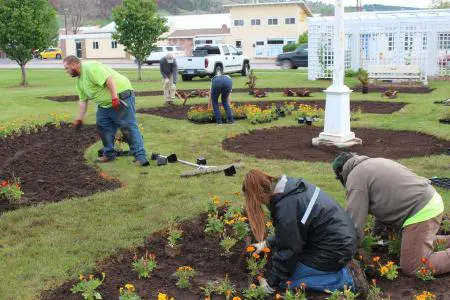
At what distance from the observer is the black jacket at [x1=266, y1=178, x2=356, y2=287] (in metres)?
3.94

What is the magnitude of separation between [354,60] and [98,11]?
378ft

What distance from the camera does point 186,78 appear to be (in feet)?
97.7

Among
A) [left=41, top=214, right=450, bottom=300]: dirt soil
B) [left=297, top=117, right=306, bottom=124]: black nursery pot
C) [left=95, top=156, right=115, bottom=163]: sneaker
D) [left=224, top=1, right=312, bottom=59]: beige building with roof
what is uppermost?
[left=224, top=1, right=312, bottom=59]: beige building with roof

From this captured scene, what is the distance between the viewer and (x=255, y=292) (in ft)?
13.6

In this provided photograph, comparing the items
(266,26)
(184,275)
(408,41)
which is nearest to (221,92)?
(184,275)

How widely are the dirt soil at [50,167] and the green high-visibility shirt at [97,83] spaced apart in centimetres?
109

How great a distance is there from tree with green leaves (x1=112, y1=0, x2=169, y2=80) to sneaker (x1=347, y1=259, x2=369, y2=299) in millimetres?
26927

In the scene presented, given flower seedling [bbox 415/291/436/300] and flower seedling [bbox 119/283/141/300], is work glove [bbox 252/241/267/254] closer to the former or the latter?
flower seedling [bbox 119/283/141/300]

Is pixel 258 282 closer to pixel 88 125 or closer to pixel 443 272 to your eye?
pixel 443 272

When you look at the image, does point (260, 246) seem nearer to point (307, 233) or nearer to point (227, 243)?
point (227, 243)

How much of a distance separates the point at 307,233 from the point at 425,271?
3.67 feet

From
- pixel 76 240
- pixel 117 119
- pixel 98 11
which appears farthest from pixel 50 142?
pixel 98 11

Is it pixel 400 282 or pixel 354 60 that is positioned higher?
pixel 354 60

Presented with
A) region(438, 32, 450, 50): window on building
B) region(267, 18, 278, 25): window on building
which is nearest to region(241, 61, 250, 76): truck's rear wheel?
region(438, 32, 450, 50): window on building
